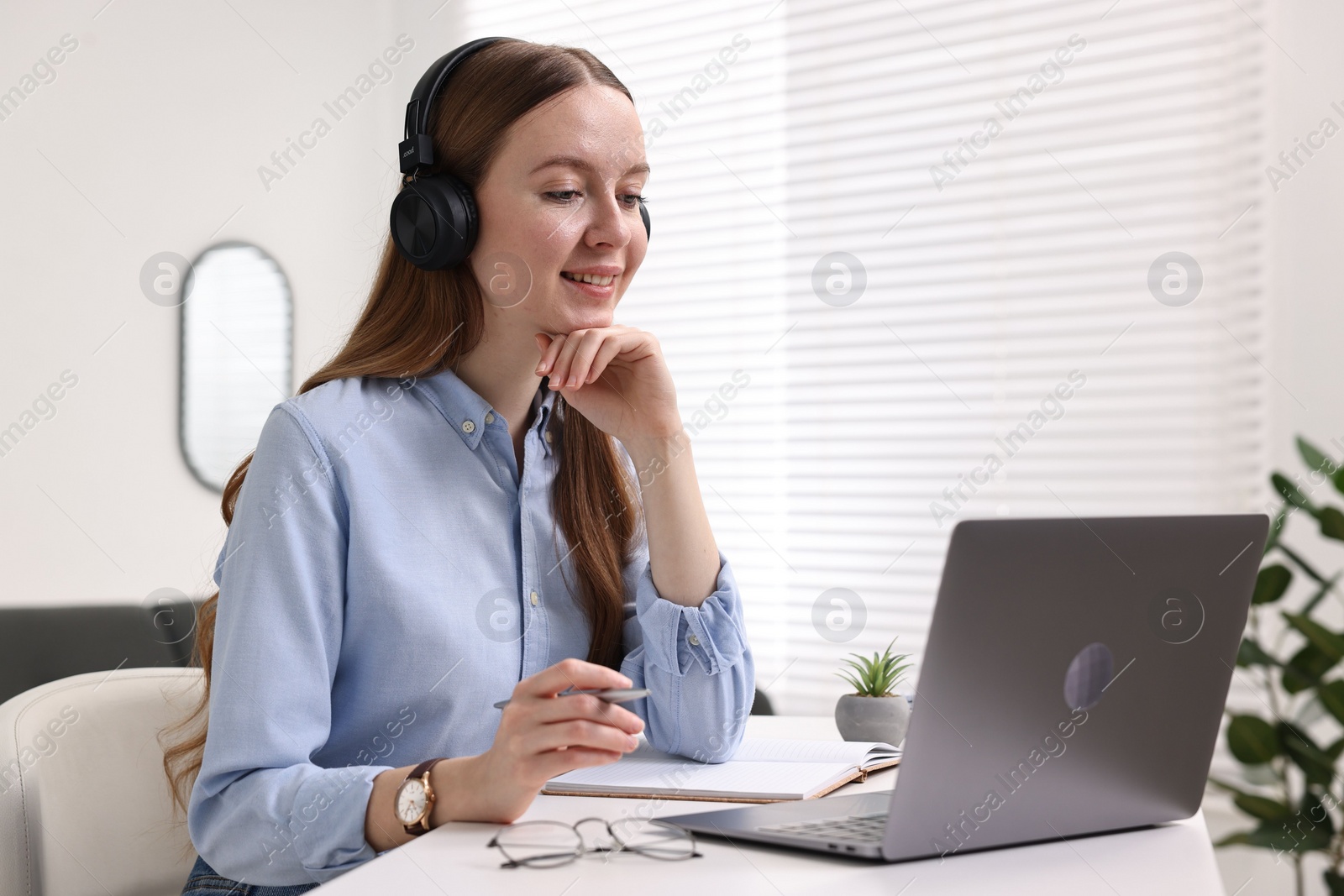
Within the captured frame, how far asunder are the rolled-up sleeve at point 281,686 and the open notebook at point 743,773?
0.22 m

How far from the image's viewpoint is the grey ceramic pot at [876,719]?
1.32 metres

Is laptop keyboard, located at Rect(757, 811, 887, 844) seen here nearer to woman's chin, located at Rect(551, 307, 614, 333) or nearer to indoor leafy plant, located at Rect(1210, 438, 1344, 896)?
woman's chin, located at Rect(551, 307, 614, 333)

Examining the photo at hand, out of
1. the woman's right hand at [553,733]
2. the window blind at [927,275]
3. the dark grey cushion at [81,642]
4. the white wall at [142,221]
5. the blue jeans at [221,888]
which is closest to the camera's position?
the woman's right hand at [553,733]

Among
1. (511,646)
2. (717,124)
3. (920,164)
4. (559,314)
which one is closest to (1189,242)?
(920,164)

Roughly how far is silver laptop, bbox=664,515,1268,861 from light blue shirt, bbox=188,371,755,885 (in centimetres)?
36

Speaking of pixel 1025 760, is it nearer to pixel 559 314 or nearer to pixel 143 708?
pixel 559 314

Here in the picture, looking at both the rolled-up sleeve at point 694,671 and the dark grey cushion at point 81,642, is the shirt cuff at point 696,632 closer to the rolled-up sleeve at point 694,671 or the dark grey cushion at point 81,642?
the rolled-up sleeve at point 694,671

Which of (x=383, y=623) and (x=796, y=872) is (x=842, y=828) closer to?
(x=796, y=872)

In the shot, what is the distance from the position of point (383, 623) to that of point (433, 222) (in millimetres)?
477

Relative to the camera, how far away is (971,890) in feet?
2.38

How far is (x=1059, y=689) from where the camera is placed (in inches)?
31.2

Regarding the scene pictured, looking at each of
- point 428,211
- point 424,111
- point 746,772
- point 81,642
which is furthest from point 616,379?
point 81,642

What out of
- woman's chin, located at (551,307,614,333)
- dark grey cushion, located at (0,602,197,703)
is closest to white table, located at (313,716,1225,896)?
woman's chin, located at (551,307,614,333)

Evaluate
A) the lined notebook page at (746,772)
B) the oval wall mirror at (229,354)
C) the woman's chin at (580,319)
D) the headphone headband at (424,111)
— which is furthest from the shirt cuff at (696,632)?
the oval wall mirror at (229,354)
